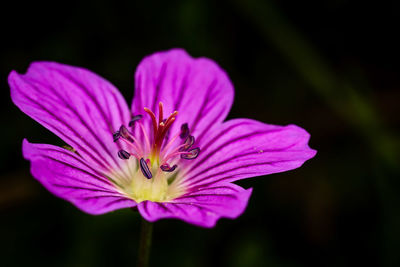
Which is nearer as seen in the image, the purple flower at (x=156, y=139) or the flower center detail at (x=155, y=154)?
the purple flower at (x=156, y=139)

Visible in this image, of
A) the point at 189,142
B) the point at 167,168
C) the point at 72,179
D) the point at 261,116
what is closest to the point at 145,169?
the point at 167,168

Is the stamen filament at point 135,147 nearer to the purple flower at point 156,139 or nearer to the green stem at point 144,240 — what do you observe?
the purple flower at point 156,139

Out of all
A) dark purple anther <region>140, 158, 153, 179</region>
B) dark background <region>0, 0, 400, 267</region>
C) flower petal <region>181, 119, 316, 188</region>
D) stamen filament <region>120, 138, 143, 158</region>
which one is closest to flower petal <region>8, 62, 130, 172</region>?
stamen filament <region>120, 138, 143, 158</region>

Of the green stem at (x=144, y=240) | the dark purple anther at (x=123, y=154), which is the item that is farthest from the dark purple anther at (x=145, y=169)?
the green stem at (x=144, y=240)

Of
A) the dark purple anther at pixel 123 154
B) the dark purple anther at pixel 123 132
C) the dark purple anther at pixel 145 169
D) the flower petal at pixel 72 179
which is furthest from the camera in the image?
the dark purple anther at pixel 123 132

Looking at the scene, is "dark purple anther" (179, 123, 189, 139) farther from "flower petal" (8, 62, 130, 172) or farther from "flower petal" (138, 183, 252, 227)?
"flower petal" (138, 183, 252, 227)

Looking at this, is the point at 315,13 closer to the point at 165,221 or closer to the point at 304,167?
the point at 304,167

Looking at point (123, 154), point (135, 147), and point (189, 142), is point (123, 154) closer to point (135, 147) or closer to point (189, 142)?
point (135, 147)

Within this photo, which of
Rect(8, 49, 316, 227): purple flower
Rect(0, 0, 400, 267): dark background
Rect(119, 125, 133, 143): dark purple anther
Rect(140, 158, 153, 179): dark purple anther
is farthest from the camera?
Rect(0, 0, 400, 267): dark background
